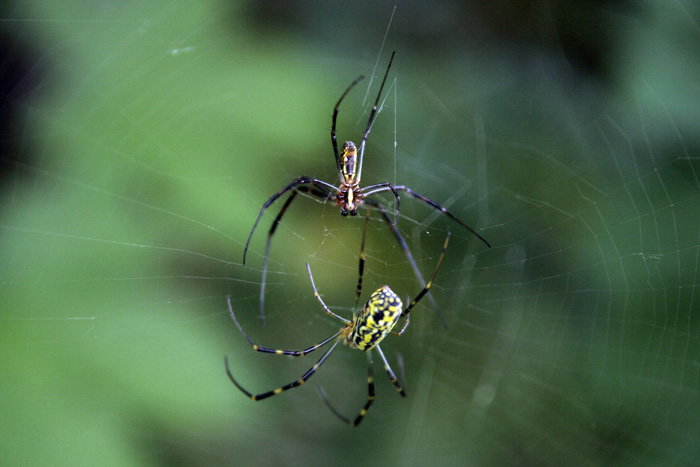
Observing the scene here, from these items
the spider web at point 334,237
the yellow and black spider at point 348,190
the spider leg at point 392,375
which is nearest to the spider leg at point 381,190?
the yellow and black spider at point 348,190

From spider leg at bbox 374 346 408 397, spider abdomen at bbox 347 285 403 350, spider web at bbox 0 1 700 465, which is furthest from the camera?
spider leg at bbox 374 346 408 397

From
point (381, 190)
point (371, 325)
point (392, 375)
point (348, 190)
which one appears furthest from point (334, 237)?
point (392, 375)

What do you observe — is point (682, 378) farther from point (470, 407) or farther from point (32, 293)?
point (32, 293)

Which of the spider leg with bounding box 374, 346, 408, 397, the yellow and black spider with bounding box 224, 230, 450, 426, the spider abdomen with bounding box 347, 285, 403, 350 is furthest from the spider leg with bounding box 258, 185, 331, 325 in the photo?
the spider leg with bounding box 374, 346, 408, 397

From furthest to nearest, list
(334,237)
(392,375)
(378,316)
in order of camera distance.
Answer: (392,375)
(334,237)
(378,316)

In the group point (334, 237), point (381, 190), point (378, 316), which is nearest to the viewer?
point (378, 316)

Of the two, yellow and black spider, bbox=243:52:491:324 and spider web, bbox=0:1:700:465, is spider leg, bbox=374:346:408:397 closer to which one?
spider web, bbox=0:1:700:465

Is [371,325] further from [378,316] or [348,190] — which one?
[348,190]
